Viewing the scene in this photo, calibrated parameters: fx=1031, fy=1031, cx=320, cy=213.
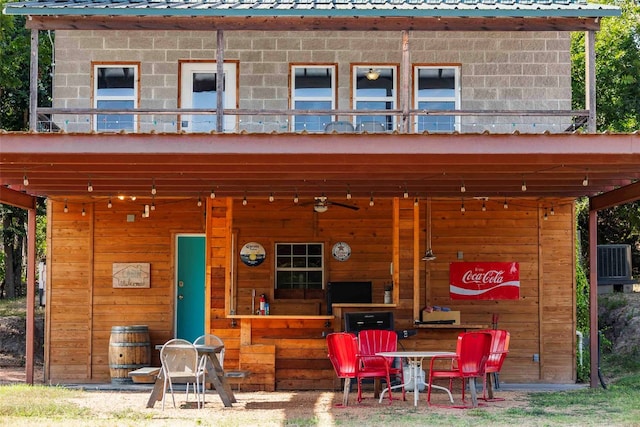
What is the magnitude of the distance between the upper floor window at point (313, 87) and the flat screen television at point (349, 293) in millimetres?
2576

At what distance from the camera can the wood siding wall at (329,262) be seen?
15156mm

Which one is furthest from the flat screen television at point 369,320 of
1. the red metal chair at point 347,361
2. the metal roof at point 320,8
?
the metal roof at point 320,8

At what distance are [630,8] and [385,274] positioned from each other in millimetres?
14962

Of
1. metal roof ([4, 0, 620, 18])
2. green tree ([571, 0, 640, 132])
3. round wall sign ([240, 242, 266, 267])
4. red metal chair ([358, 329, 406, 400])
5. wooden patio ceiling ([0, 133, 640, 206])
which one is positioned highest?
green tree ([571, 0, 640, 132])

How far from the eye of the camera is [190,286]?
619 inches

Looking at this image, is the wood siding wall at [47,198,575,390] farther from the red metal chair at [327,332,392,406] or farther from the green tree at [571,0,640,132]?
the green tree at [571,0,640,132]

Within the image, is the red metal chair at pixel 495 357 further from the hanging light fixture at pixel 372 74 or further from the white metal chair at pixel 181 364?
the hanging light fixture at pixel 372 74

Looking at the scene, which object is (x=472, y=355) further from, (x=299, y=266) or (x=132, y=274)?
(x=132, y=274)

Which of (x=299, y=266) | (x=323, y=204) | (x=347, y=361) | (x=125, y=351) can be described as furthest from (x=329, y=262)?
(x=347, y=361)

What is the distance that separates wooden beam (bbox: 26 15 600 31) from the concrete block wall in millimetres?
2432

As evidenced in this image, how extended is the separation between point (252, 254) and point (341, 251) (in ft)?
4.32

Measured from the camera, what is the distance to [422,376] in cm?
1223

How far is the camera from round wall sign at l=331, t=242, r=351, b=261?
599 inches

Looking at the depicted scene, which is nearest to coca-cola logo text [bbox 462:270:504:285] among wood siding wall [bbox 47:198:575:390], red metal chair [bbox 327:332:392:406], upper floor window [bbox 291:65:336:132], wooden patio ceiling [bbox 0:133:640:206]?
wood siding wall [bbox 47:198:575:390]
